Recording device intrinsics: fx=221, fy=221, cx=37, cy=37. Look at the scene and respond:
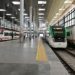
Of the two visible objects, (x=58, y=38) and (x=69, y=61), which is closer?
(x=69, y=61)

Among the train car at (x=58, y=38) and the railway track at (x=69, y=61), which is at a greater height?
the train car at (x=58, y=38)

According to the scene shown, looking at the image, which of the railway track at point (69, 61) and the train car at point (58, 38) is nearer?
the railway track at point (69, 61)

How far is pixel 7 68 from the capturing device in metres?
7.74

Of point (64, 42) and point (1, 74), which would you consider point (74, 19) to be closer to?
point (64, 42)

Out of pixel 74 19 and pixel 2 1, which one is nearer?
pixel 74 19

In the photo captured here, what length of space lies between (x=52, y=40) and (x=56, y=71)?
1780 cm

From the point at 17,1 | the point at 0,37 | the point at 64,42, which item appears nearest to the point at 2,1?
the point at 17,1

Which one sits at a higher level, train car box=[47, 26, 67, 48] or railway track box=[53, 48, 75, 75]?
train car box=[47, 26, 67, 48]

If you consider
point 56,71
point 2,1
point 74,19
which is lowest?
point 56,71

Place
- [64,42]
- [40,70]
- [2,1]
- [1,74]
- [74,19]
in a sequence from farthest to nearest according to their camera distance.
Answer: [2,1], [74,19], [64,42], [40,70], [1,74]

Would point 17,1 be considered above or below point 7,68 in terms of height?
above

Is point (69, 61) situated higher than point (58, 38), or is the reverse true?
point (58, 38)

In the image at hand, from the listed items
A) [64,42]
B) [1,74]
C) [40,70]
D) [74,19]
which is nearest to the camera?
[1,74]

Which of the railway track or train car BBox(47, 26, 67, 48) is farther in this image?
train car BBox(47, 26, 67, 48)
